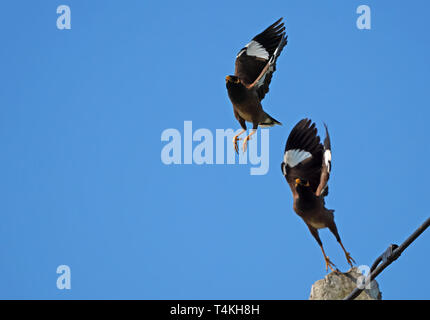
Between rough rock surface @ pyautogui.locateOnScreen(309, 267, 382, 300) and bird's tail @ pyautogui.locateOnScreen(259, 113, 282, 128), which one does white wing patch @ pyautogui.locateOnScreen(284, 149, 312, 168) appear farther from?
bird's tail @ pyautogui.locateOnScreen(259, 113, 282, 128)

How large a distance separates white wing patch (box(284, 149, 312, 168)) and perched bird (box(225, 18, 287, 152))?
1.32 meters

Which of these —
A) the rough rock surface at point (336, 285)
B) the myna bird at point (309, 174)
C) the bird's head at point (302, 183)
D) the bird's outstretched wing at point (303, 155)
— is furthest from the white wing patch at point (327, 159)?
the rough rock surface at point (336, 285)

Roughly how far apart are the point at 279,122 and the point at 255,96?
3.01ft

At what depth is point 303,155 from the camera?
27.1 feet

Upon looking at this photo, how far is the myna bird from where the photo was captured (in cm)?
732

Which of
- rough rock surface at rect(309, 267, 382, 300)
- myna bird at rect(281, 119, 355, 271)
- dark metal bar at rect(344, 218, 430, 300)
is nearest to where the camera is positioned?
dark metal bar at rect(344, 218, 430, 300)

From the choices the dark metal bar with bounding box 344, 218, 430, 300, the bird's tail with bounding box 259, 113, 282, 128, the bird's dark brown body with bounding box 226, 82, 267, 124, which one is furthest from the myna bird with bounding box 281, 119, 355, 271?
the dark metal bar with bounding box 344, 218, 430, 300

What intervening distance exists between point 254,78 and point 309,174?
2607 millimetres

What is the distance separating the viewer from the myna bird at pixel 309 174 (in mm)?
7324
